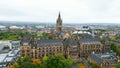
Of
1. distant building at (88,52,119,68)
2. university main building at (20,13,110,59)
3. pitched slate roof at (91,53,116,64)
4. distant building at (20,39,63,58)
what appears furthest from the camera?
university main building at (20,13,110,59)

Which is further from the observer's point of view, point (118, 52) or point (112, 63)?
point (118, 52)

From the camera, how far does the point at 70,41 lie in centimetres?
7062

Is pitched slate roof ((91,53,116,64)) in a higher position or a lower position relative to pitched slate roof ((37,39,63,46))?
lower

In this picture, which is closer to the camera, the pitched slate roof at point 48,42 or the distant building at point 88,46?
the pitched slate roof at point 48,42

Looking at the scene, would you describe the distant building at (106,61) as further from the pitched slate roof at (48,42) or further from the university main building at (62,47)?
the pitched slate roof at (48,42)

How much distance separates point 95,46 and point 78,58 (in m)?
10.2

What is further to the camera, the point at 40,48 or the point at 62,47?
the point at 62,47

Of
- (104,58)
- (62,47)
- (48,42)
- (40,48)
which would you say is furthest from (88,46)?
(40,48)

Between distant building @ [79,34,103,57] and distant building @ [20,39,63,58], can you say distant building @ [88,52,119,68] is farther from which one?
distant building @ [20,39,63,58]

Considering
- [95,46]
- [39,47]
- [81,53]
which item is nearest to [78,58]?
[81,53]

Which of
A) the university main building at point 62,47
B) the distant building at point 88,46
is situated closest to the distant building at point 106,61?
the university main building at point 62,47

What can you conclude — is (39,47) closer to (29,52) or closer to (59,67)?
(29,52)

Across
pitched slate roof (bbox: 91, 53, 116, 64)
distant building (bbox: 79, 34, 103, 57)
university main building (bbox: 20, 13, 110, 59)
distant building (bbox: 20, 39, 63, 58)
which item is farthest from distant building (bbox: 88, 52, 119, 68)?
distant building (bbox: 20, 39, 63, 58)

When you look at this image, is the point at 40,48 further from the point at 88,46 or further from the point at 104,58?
the point at 104,58
